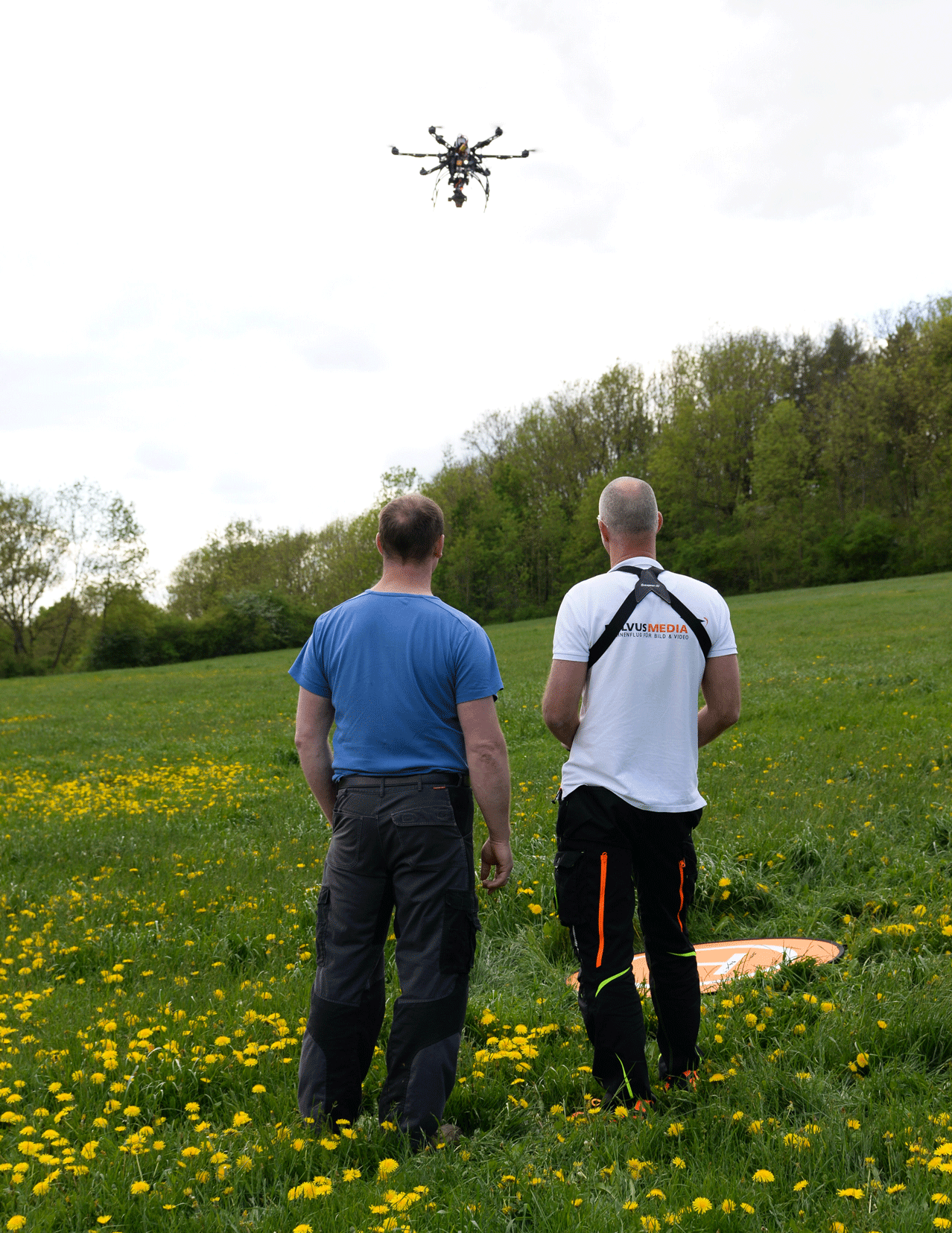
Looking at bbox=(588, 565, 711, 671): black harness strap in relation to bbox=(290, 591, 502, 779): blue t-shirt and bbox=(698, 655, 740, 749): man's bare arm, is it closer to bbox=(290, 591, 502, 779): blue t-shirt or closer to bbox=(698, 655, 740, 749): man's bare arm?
bbox=(698, 655, 740, 749): man's bare arm

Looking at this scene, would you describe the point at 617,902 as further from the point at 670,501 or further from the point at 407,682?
the point at 670,501

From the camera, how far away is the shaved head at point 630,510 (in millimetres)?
3404

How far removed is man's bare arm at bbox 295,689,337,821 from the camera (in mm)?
3438

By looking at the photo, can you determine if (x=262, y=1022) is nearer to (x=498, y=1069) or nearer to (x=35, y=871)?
(x=498, y=1069)

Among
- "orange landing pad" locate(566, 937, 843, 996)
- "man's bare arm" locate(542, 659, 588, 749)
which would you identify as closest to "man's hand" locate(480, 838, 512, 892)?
"man's bare arm" locate(542, 659, 588, 749)

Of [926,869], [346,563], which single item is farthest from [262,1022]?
[346,563]

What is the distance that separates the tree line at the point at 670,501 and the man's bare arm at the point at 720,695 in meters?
48.6

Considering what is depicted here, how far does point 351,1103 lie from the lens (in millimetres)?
3291

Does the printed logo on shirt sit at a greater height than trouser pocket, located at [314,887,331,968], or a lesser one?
greater

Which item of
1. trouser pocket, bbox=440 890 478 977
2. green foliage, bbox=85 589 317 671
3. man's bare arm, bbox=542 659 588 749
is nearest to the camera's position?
trouser pocket, bbox=440 890 478 977

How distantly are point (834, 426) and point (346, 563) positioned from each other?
111 ft

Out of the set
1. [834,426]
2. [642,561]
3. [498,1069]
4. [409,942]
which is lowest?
[498,1069]

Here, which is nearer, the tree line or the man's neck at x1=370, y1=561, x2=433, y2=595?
the man's neck at x1=370, y1=561, x2=433, y2=595

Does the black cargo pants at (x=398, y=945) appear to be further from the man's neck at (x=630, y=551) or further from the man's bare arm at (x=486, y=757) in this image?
the man's neck at (x=630, y=551)
